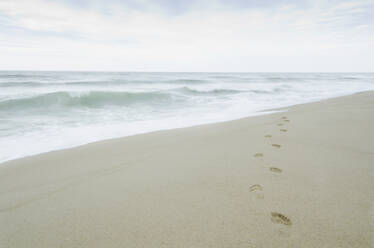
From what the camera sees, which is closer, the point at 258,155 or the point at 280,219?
the point at 280,219

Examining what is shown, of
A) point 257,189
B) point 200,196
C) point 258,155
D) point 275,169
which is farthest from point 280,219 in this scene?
point 258,155

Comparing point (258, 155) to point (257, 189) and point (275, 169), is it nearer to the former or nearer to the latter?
point (275, 169)

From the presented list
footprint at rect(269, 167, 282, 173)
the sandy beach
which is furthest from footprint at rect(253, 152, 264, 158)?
footprint at rect(269, 167, 282, 173)

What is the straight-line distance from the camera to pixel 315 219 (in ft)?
4.24

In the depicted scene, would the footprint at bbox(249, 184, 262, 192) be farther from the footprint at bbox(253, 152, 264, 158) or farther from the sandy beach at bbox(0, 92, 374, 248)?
the footprint at bbox(253, 152, 264, 158)

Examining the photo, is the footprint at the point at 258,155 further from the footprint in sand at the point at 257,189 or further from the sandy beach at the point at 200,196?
the footprint in sand at the point at 257,189

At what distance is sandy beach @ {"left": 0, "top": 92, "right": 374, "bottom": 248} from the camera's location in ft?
4.00

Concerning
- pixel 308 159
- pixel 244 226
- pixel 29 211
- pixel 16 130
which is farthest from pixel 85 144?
pixel 308 159

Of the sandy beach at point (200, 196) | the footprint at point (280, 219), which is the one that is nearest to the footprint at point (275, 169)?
the sandy beach at point (200, 196)

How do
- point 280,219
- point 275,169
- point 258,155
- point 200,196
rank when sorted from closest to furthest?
point 280,219, point 200,196, point 275,169, point 258,155

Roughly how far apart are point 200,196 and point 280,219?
581 mm

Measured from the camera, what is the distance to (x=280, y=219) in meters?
1.32

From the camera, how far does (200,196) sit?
5.28 feet

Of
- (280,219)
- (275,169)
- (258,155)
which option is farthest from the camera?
(258,155)
